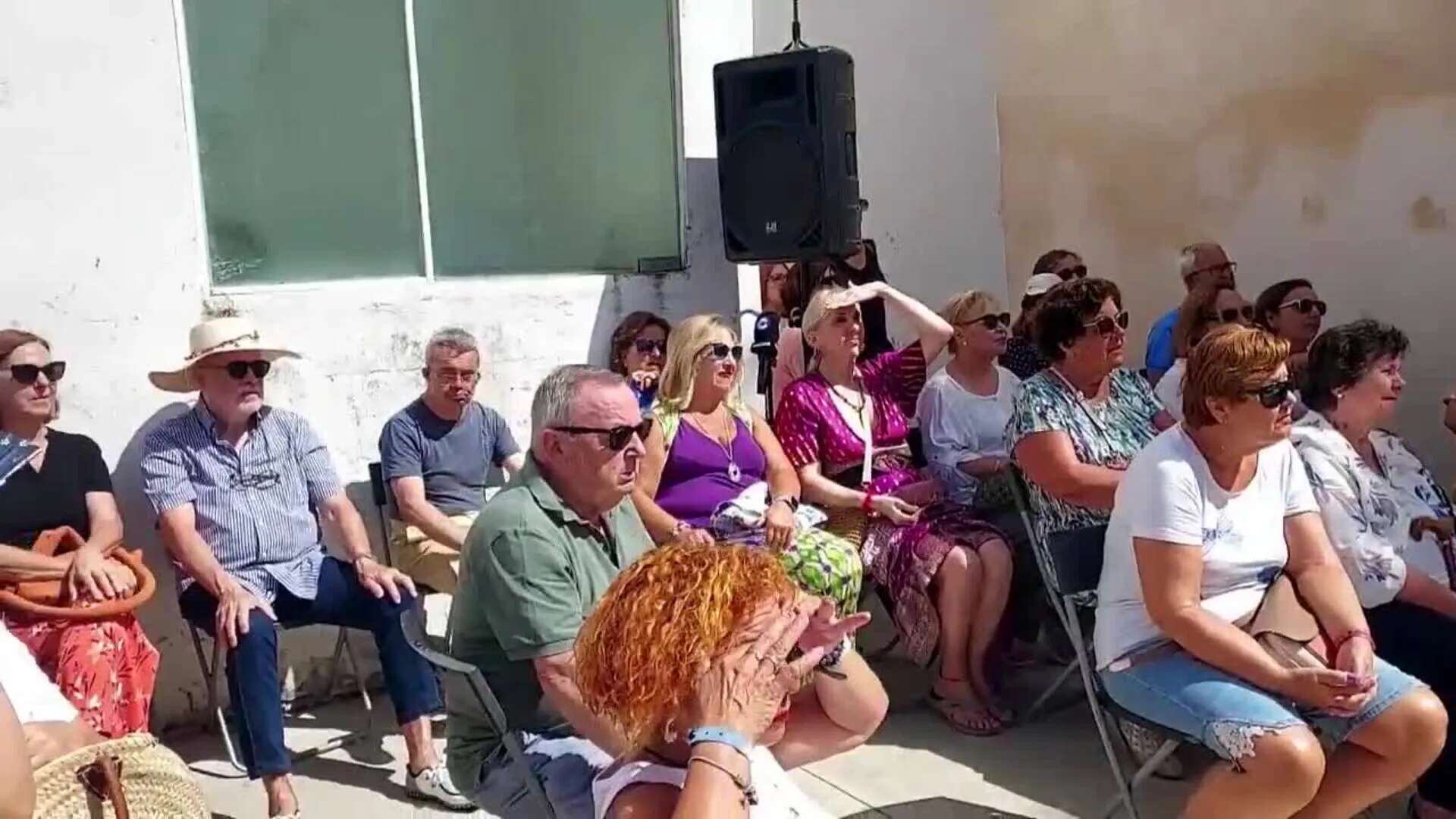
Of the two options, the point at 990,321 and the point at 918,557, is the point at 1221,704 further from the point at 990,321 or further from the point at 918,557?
the point at 990,321

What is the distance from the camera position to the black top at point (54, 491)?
11.1 feet

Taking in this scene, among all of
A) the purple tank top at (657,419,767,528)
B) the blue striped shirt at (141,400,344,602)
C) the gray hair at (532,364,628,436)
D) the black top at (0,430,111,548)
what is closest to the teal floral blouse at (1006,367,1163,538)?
the purple tank top at (657,419,767,528)

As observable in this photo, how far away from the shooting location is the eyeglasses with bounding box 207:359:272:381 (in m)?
3.71

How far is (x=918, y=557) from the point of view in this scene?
399 centimetres

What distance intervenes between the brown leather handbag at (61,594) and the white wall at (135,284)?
48 cm

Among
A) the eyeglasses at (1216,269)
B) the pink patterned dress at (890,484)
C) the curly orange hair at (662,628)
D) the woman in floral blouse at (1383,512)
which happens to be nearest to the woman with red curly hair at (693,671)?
the curly orange hair at (662,628)

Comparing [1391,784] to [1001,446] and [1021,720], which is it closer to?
[1021,720]

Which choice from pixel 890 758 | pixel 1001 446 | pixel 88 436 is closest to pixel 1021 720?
pixel 890 758

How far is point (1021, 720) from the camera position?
3.94 meters

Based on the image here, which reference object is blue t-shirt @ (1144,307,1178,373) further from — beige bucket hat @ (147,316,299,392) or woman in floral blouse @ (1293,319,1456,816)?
beige bucket hat @ (147,316,299,392)

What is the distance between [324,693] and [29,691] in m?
2.42

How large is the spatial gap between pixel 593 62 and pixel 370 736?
282 centimetres

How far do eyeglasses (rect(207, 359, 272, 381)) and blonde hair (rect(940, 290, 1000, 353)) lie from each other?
92.3 inches

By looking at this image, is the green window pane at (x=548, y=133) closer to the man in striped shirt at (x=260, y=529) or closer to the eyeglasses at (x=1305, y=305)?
the man in striped shirt at (x=260, y=529)
